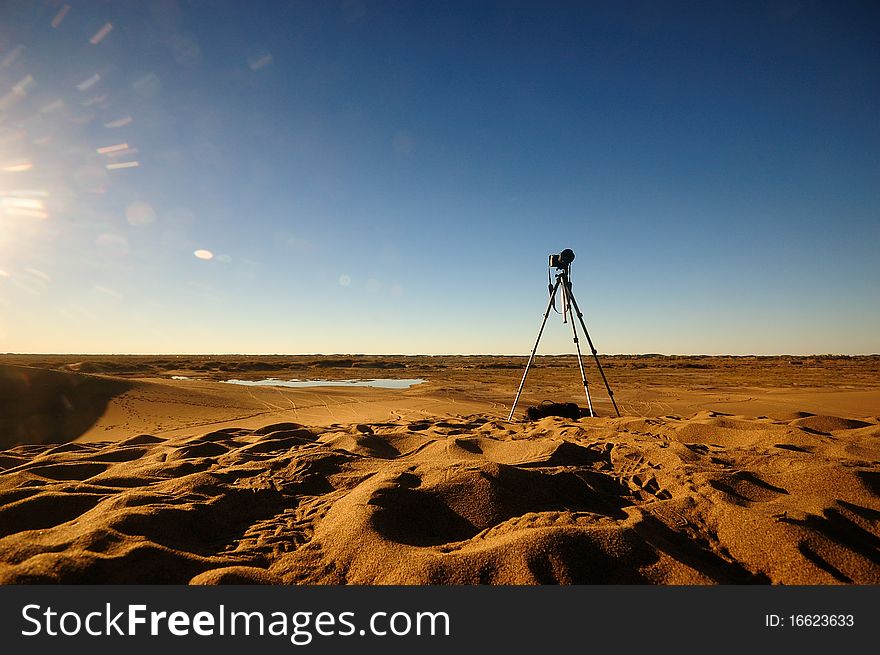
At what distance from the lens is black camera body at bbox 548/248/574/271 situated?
812 cm

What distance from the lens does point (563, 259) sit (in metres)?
8.20

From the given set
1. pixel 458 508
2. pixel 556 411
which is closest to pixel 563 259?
pixel 556 411

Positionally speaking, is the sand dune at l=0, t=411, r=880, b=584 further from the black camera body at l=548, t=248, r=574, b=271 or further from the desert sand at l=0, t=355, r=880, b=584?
the black camera body at l=548, t=248, r=574, b=271

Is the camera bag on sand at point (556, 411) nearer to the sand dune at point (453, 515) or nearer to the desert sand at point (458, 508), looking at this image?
the desert sand at point (458, 508)

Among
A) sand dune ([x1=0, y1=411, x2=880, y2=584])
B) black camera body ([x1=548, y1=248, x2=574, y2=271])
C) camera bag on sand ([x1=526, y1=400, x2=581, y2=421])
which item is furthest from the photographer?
camera bag on sand ([x1=526, y1=400, x2=581, y2=421])

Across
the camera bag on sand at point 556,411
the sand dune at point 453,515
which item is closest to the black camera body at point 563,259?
the camera bag on sand at point 556,411

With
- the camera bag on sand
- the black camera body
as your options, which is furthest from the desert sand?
the black camera body

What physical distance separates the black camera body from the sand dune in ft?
13.1

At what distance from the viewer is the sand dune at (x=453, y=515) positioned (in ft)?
8.05

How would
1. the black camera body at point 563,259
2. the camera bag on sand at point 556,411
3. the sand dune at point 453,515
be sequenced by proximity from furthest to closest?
1. the camera bag on sand at point 556,411
2. the black camera body at point 563,259
3. the sand dune at point 453,515

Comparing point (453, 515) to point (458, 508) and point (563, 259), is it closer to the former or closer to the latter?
point (458, 508)

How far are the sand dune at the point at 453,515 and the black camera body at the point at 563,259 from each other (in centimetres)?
400

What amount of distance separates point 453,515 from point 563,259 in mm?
6275

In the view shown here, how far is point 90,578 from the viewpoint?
2.23 metres
